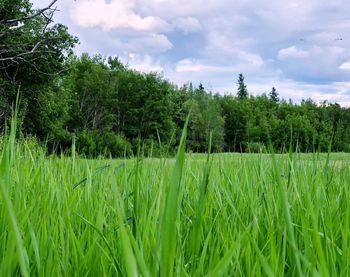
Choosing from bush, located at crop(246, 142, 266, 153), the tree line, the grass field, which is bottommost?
Answer: the grass field

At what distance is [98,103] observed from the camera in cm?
→ 3894

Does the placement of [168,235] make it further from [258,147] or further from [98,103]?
[98,103]

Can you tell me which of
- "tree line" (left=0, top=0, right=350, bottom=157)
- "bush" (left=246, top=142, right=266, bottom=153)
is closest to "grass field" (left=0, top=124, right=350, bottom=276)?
"bush" (left=246, top=142, right=266, bottom=153)

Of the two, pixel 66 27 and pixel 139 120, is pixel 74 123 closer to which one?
pixel 139 120

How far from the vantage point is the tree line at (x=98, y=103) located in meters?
21.1

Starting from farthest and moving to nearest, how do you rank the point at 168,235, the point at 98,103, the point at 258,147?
the point at 98,103, the point at 258,147, the point at 168,235

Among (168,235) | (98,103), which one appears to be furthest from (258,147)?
(98,103)

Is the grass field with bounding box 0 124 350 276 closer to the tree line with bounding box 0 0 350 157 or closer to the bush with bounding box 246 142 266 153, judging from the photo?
the bush with bounding box 246 142 266 153

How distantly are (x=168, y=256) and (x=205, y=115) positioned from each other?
44989 millimetres

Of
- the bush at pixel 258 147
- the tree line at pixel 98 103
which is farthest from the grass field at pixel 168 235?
the tree line at pixel 98 103

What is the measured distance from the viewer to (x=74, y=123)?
124ft

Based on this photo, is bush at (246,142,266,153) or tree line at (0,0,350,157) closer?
bush at (246,142,266,153)

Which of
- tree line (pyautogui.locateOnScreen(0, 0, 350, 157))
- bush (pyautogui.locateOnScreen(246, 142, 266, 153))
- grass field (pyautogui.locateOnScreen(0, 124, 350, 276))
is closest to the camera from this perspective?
grass field (pyautogui.locateOnScreen(0, 124, 350, 276))

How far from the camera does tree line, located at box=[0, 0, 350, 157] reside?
2112 centimetres
